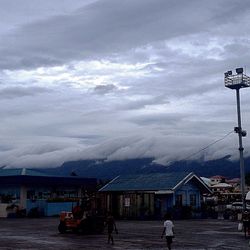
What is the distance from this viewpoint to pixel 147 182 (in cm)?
5275

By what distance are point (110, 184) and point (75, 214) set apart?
26.1m

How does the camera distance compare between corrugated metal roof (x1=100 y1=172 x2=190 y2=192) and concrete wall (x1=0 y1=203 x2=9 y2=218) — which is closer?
corrugated metal roof (x1=100 y1=172 x2=190 y2=192)

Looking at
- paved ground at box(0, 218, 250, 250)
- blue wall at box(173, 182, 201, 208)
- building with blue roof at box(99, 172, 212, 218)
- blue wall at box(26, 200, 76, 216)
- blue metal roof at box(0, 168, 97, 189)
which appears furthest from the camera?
blue wall at box(26, 200, 76, 216)

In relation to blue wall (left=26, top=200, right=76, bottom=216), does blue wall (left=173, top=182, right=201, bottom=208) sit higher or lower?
higher

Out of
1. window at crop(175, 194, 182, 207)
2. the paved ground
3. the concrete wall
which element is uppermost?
window at crop(175, 194, 182, 207)

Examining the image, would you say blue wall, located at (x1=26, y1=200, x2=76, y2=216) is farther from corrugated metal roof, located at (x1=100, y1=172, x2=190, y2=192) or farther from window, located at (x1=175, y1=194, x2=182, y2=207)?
window, located at (x1=175, y1=194, x2=182, y2=207)

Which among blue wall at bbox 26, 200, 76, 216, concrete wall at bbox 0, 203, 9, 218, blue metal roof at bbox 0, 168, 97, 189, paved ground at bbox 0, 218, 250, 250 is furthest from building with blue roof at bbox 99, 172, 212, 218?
paved ground at bbox 0, 218, 250, 250

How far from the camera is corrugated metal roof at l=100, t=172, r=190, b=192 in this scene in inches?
1991

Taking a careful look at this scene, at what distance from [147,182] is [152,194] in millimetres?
4487

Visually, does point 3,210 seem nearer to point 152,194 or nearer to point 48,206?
point 48,206

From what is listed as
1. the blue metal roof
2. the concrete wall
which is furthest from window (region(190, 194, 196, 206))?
the concrete wall

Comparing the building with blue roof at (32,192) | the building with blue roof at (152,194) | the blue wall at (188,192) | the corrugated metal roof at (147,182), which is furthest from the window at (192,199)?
the building with blue roof at (32,192)

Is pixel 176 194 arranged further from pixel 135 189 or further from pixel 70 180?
pixel 70 180

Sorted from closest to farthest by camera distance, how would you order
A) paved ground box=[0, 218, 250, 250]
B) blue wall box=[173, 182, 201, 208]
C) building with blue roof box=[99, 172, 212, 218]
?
paved ground box=[0, 218, 250, 250]
building with blue roof box=[99, 172, 212, 218]
blue wall box=[173, 182, 201, 208]
